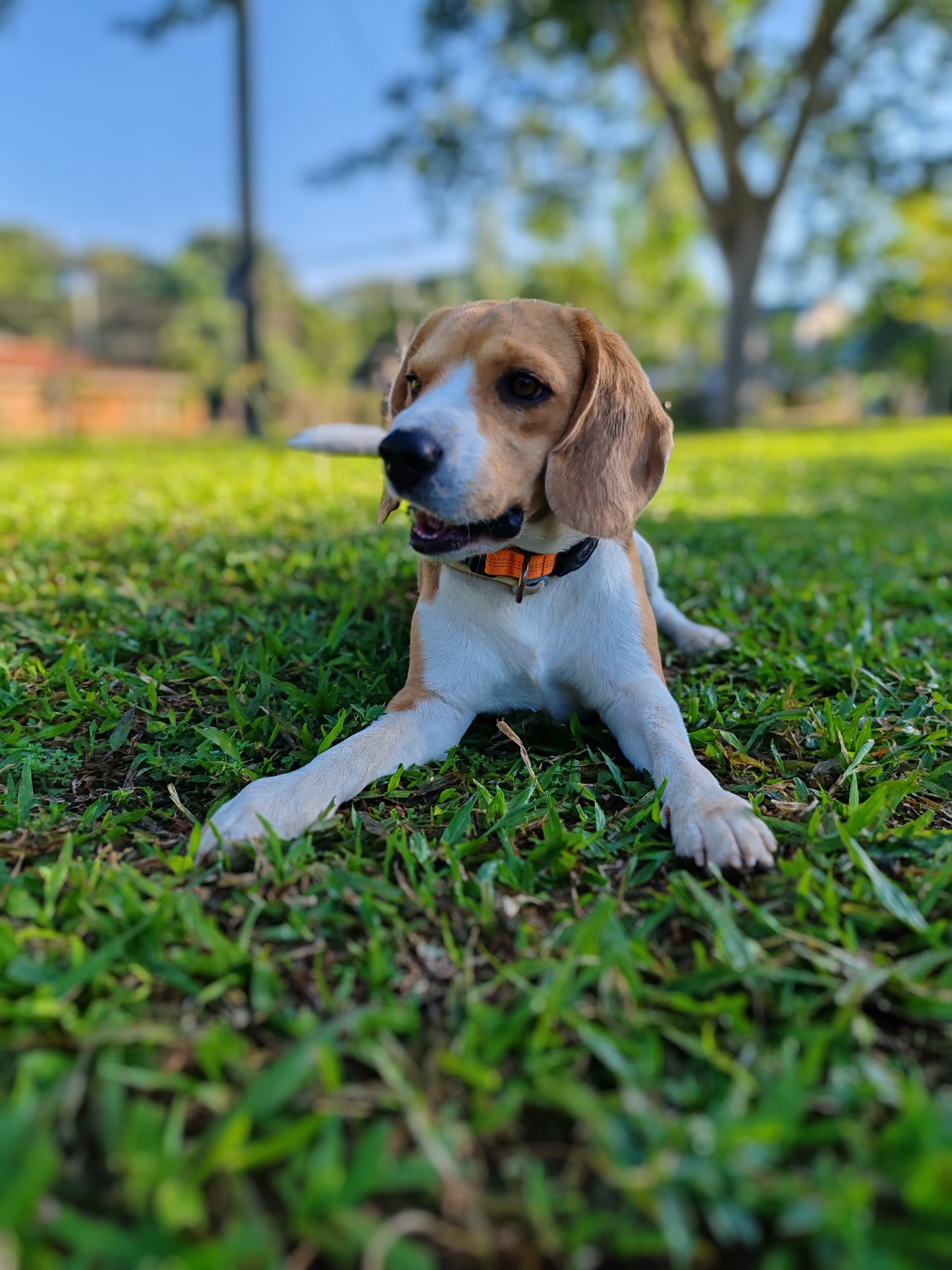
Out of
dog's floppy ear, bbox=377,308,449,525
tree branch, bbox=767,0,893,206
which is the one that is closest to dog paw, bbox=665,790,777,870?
dog's floppy ear, bbox=377,308,449,525

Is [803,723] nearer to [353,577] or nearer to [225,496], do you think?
[353,577]

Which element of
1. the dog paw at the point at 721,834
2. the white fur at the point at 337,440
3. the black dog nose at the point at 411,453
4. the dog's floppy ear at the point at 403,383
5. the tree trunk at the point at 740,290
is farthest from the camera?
the tree trunk at the point at 740,290

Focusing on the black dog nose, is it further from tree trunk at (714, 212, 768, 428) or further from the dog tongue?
tree trunk at (714, 212, 768, 428)

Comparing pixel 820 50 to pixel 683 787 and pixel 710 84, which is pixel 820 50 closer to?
pixel 710 84

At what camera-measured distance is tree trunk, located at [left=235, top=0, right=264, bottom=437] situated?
1680cm

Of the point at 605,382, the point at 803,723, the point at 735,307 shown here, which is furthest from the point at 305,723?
the point at 735,307

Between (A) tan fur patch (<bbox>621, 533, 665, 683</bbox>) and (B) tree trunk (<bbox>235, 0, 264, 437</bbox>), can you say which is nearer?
(A) tan fur patch (<bbox>621, 533, 665, 683</bbox>)

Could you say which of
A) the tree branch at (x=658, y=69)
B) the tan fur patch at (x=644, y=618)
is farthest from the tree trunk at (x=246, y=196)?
the tan fur patch at (x=644, y=618)

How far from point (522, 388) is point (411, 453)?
0.53m

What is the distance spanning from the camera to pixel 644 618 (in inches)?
123

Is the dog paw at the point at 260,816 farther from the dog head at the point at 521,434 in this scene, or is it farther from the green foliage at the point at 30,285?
the green foliage at the point at 30,285

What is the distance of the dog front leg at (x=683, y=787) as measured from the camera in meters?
2.23

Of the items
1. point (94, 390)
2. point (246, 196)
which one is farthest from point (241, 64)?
point (94, 390)

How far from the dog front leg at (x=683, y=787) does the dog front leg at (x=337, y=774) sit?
1.80 ft
